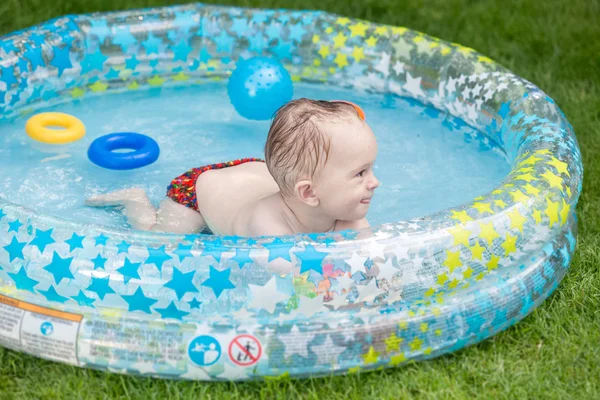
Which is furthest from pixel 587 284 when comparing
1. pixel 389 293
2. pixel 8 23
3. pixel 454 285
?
pixel 8 23

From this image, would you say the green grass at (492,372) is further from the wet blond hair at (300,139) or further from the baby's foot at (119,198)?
the baby's foot at (119,198)

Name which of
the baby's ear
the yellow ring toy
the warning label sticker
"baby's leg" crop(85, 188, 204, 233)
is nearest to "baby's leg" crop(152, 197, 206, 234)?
"baby's leg" crop(85, 188, 204, 233)

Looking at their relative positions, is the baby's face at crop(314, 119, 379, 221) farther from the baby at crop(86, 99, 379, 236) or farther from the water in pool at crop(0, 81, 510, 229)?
the water in pool at crop(0, 81, 510, 229)

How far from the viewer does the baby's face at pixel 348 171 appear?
8.91ft

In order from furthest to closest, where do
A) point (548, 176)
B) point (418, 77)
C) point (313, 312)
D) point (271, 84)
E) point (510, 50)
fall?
point (510, 50) < point (418, 77) < point (271, 84) < point (548, 176) < point (313, 312)

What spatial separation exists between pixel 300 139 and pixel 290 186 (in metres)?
0.20

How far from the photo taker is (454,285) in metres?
2.74

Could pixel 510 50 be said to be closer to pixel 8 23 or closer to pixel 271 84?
pixel 271 84

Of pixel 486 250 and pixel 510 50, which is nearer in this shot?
pixel 486 250

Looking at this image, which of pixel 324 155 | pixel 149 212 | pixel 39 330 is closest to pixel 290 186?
pixel 324 155

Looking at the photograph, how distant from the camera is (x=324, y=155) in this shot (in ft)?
8.96

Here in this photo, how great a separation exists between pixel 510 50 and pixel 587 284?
8.01 ft

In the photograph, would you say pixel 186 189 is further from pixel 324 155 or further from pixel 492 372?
pixel 492 372

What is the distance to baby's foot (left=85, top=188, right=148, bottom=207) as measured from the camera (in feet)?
11.4
